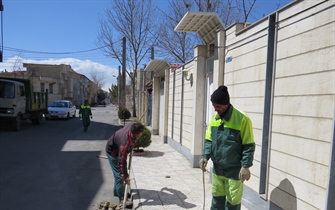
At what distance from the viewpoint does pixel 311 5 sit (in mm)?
2900

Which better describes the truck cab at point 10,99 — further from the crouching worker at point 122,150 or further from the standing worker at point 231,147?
the standing worker at point 231,147

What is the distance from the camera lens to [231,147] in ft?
10.2

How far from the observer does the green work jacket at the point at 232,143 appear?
10.1 feet

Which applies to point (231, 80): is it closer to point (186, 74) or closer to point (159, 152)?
point (186, 74)

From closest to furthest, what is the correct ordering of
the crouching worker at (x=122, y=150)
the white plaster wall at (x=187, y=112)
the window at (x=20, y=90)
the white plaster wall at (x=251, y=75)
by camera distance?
the white plaster wall at (x=251, y=75) → the crouching worker at (x=122, y=150) → the white plaster wall at (x=187, y=112) → the window at (x=20, y=90)

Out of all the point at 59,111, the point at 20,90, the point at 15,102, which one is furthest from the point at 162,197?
the point at 59,111

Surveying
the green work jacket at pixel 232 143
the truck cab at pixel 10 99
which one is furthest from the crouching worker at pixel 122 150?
the truck cab at pixel 10 99

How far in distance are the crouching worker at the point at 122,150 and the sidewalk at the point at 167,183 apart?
16.1 inches

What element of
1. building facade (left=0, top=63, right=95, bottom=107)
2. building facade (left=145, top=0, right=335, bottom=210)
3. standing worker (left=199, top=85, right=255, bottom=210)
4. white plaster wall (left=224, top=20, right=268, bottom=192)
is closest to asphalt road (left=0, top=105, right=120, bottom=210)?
standing worker (left=199, top=85, right=255, bottom=210)

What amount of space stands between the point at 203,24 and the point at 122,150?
353 cm

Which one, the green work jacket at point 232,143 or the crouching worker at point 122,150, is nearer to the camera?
the green work jacket at point 232,143

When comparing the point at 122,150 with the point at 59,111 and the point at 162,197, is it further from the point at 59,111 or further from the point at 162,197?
the point at 59,111

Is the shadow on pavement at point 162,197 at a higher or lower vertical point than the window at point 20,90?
lower

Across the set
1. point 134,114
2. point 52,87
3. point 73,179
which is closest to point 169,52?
point 134,114
